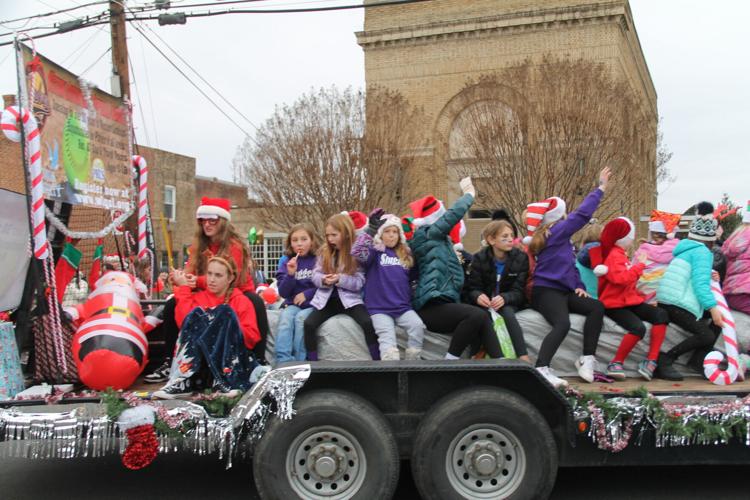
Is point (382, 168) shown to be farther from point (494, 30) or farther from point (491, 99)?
point (494, 30)

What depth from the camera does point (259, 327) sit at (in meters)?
4.79

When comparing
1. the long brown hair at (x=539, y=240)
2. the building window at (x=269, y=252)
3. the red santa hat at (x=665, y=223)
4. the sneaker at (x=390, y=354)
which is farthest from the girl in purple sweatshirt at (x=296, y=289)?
the building window at (x=269, y=252)

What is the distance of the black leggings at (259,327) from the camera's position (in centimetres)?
478

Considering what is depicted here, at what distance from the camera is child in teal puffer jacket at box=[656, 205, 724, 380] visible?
492 cm

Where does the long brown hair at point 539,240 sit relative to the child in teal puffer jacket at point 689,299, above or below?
above

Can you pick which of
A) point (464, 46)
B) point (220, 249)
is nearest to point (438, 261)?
point (220, 249)

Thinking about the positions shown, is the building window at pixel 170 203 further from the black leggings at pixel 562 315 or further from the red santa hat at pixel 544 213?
the black leggings at pixel 562 315

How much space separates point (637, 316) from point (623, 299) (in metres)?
0.17

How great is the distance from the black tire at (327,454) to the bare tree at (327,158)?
17.2 meters

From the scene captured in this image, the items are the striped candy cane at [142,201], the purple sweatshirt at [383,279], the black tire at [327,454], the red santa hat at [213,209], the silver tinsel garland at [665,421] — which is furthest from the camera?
the striped candy cane at [142,201]

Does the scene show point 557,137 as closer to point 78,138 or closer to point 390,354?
point 390,354

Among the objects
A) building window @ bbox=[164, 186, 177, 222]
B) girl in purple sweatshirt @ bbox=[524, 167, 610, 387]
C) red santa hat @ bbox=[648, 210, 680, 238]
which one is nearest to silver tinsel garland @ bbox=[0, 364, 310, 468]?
girl in purple sweatshirt @ bbox=[524, 167, 610, 387]

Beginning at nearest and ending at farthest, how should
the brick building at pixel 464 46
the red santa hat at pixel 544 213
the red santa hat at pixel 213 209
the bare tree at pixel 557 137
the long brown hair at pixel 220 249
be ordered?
the long brown hair at pixel 220 249
the red santa hat at pixel 213 209
the red santa hat at pixel 544 213
the bare tree at pixel 557 137
the brick building at pixel 464 46

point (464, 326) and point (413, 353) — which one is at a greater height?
point (464, 326)
